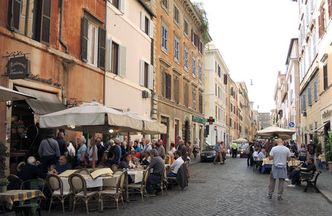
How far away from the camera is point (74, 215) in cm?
912

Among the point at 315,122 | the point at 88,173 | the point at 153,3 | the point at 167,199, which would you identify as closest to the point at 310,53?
the point at 315,122

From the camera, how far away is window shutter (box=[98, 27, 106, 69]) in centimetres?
1823

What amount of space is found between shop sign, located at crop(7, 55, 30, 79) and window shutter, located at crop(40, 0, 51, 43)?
2457 mm

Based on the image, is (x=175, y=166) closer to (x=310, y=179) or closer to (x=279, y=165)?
(x=279, y=165)

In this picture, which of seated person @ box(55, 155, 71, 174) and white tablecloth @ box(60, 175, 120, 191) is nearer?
white tablecloth @ box(60, 175, 120, 191)

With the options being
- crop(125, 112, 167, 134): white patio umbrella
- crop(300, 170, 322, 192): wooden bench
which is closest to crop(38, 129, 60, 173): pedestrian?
crop(125, 112, 167, 134): white patio umbrella

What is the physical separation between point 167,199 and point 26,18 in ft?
23.0

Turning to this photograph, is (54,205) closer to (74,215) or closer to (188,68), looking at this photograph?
(74,215)

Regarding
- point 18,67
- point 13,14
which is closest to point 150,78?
point 13,14

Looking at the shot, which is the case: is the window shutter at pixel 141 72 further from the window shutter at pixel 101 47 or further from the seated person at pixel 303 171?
the seated person at pixel 303 171

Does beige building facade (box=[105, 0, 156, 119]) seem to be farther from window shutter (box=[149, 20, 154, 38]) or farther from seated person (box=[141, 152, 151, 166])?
seated person (box=[141, 152, 151, 166])

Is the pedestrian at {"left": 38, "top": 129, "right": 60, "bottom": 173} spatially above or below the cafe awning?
below

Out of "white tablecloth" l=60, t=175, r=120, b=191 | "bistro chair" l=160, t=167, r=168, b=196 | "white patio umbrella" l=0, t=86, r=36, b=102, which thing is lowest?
"bistro chair" l=160, t=167, r=168, b=196

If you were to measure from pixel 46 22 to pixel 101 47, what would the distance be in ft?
14.8
